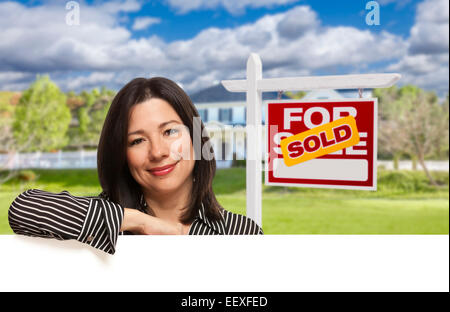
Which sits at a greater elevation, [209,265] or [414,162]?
[414,162]

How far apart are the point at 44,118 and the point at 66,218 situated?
7.43 meters

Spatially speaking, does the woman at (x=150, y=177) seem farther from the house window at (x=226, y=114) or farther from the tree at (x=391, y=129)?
the tree at (x=391, y=129)

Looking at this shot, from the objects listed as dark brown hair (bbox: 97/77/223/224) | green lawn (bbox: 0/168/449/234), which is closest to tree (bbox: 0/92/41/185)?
green lawn (bbox: 0/168/449/234)

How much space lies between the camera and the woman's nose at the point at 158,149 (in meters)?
1.27

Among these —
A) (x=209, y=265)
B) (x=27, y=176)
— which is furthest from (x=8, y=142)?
(x=209, y=265)

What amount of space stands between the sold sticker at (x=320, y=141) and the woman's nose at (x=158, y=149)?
463 millimetres

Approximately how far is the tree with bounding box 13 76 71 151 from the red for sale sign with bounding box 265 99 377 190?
270 inches

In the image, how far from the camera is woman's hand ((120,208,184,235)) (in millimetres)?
1127

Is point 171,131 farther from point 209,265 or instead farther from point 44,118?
point 44,118

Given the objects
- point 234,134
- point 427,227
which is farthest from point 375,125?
point 427,227

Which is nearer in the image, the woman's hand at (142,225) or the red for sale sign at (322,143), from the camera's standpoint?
the woman's hand at (142,225)

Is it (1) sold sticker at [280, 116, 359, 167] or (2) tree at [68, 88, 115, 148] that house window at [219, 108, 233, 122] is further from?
(2) tree at [68, 88, 115, 148]

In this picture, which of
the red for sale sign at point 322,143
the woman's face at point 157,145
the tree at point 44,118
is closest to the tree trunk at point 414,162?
the tree at point 44,118

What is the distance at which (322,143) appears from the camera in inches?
58.8
